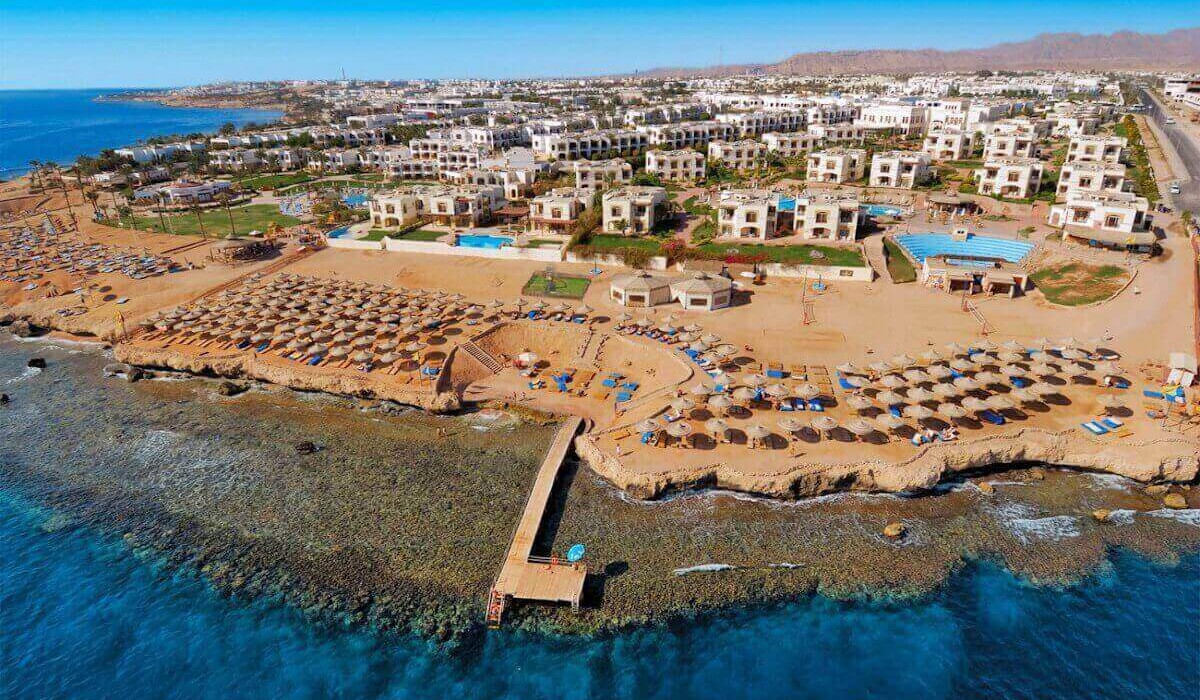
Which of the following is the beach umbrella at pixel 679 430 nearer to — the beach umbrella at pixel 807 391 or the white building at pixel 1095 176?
the beach umbrella at pixel 807 391

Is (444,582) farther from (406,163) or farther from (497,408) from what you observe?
(406,163)

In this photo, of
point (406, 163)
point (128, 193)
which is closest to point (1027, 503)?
point (406, 163)

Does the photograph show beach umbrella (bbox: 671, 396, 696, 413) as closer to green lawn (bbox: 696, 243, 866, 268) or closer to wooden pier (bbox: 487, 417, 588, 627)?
wooden pier (bbox: 487, 417, 588, 627)

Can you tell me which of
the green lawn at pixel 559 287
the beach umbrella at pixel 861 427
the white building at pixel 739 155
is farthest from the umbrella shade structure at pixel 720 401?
the white building at pixel 739 155

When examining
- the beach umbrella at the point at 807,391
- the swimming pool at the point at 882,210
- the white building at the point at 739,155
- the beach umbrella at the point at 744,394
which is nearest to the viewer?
the beach umbrella at the point at 807,391

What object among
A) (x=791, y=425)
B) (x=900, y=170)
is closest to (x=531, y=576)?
(x=791, y=425)

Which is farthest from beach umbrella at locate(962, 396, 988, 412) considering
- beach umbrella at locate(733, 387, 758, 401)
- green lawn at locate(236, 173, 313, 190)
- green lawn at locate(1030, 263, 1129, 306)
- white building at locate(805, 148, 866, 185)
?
green lawn at locate(236, 173, 313, 190)
